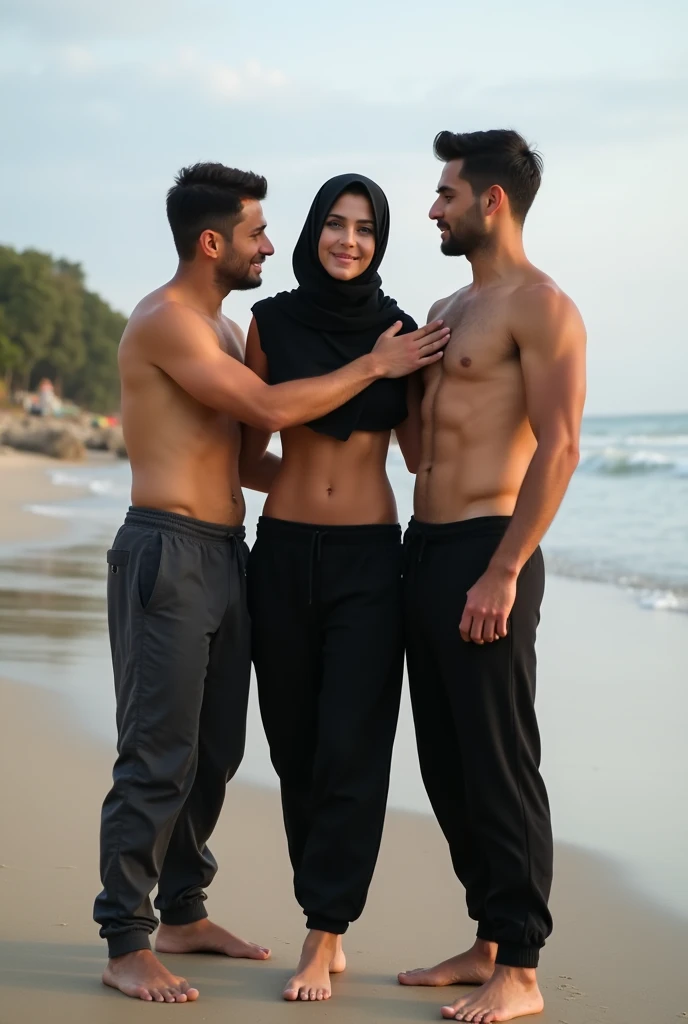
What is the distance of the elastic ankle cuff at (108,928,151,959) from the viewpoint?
3336 millimetres

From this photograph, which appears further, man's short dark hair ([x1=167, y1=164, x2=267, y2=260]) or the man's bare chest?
man's short dark hair ([x1=167, y1=164, x2=267, y2=260])

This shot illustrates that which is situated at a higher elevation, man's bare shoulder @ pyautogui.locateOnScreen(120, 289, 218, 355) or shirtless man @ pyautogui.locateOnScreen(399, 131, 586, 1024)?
man's bare shoulder @ pyautogui.locateOnScreen(120, 289, 218, 355)

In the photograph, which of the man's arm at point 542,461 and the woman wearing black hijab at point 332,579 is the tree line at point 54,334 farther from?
the man's arm at point 542,461

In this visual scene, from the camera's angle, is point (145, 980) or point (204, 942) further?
point (204, 942)

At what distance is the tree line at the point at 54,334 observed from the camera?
72438 mm

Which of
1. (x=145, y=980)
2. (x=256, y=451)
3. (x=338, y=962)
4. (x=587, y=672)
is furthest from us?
(x=587, y=672)

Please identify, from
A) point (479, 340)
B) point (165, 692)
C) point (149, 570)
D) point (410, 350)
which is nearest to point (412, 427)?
point (410, 350)

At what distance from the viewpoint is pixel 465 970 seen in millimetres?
3525

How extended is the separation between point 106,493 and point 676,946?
18.6m

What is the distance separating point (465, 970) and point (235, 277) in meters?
2.05

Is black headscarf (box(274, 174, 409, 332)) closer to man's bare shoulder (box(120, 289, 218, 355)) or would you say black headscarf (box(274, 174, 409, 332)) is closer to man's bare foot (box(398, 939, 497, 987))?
man's bare shoulder (box(120, 289, 218, 355))

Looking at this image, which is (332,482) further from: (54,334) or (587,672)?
(54,334)

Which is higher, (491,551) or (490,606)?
(491,551)

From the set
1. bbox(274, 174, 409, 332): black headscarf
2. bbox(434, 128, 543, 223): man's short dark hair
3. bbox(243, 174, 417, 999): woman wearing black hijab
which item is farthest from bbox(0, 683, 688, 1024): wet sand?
bbox(434, 128, 543, 223): man's short dark hair
